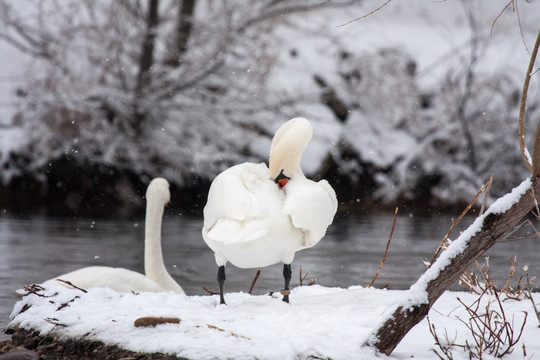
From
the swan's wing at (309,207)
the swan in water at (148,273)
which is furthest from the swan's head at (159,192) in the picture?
the swan's wing at (309,207)

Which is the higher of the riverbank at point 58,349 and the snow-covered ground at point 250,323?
the snow-covered ground at point 250,323

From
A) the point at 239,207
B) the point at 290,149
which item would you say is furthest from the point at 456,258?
the point at 290,149

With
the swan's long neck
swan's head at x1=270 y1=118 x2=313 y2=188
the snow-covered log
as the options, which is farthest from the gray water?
the snow-covered log

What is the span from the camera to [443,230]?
1012 cm

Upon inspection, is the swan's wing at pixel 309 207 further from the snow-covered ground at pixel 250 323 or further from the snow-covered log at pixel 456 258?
the snow-covered log at pixel 456 258

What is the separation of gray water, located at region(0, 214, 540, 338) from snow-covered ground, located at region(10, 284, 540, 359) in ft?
3.95

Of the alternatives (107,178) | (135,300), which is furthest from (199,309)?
(107,178)

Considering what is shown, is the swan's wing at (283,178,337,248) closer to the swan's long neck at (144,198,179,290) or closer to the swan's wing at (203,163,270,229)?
the swan's wing at (203,163,270,229)

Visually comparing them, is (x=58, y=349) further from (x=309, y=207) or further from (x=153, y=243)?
(x=153, y=243)

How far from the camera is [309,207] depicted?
126 inches

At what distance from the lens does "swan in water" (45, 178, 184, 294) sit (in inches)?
159

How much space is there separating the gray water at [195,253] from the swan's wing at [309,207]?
187 cm

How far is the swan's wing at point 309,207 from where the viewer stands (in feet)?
10.5

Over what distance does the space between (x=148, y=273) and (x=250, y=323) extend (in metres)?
2.37
